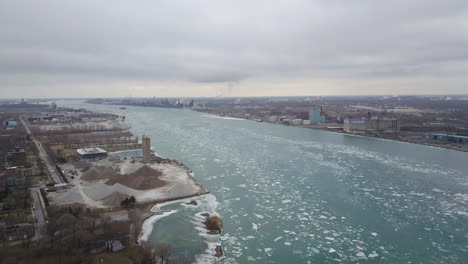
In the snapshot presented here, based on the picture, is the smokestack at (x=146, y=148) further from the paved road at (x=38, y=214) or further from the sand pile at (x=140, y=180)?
the paved road at (x=38, y=214)

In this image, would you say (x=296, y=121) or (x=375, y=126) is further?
(x=296, y=121)

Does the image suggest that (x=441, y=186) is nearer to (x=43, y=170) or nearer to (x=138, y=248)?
(x=138, y=248)

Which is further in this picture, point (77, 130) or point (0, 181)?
point (77, 130)

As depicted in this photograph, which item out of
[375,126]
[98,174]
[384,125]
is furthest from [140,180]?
[384,125]

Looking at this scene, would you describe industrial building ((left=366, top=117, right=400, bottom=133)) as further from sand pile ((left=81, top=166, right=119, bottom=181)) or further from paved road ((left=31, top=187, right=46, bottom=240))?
paved road ((left=31, top=187, right=46, bottom=240))

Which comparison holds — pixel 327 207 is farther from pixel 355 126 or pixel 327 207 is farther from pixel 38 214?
pixel 355 126

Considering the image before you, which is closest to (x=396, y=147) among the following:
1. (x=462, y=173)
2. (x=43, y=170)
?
(x=462, y=173)
